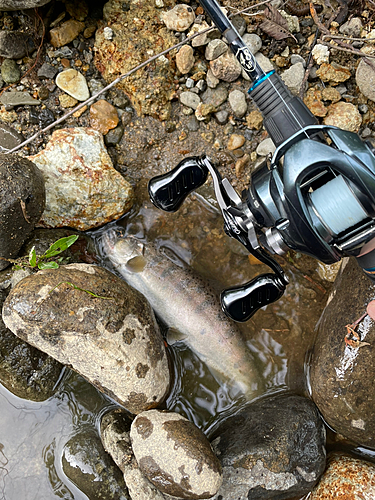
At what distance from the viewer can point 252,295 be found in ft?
8.27

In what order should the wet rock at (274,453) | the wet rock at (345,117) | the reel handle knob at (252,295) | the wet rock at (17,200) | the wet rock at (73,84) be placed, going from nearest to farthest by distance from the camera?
the reel handle knob at (252,295) → the wet rock at (17,200) → the wet rock at (274,453) → the wet rock at (345,117) → the wet rock at (73,84)

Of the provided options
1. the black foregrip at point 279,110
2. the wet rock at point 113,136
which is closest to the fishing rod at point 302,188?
the black foregrip at point 279,110

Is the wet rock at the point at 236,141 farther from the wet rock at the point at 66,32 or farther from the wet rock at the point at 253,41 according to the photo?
the wet rock at the point at 66,32

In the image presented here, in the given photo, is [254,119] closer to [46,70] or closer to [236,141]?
[236,141]

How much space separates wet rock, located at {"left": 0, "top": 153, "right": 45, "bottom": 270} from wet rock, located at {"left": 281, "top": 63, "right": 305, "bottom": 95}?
2.13 metres

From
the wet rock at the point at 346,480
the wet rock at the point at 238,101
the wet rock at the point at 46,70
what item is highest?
the wet rock at the point at 46,70

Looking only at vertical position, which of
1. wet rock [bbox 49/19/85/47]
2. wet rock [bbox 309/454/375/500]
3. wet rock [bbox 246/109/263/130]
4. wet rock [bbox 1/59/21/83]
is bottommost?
wet rock [bbox 309/454/375/500]

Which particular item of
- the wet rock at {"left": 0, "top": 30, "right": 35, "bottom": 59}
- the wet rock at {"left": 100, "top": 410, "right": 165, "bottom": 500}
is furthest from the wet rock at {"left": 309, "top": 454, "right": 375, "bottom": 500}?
the wet rock at {"left": 0, "top": 30, "right": 35, "bottom": 59}

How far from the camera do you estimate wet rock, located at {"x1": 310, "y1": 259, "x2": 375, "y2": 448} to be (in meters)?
2.77

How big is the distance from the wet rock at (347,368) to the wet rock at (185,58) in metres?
2.08

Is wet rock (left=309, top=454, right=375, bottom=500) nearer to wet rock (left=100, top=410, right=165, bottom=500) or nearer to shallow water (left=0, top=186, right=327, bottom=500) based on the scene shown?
shallow water (left=0, top=186, right=327, bottom=500)

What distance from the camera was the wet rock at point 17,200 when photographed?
8.64 feet

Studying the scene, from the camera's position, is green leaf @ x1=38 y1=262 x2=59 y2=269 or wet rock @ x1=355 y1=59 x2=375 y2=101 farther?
wet rock @ x1=355 y1=59 x2=375 y2=101

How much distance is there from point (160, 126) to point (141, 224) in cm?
88
